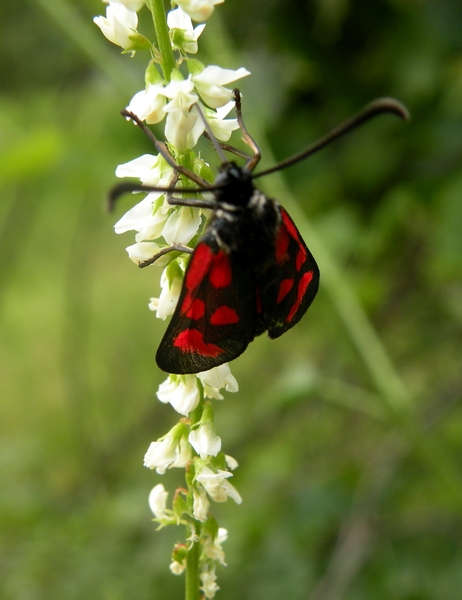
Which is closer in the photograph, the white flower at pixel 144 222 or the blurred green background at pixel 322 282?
the white flower at pixel 144 222

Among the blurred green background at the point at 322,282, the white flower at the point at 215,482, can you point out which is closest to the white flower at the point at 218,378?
the white flower at the point at 215,482

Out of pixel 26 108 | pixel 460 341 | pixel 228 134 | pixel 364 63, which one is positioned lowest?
pixel 228 134

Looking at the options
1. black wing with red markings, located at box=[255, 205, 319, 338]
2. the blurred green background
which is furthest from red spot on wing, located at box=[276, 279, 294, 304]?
the blurred green background

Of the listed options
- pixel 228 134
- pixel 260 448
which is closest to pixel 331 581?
pixel 260 448

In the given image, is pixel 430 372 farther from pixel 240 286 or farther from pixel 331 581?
pixel 240 286

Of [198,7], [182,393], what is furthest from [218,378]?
[198,7]

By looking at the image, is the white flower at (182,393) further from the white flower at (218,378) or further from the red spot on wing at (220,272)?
the red spot on wing at (220,272)

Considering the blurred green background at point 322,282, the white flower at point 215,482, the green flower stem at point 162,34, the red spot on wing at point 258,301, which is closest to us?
the green flower stem at point 162,34
